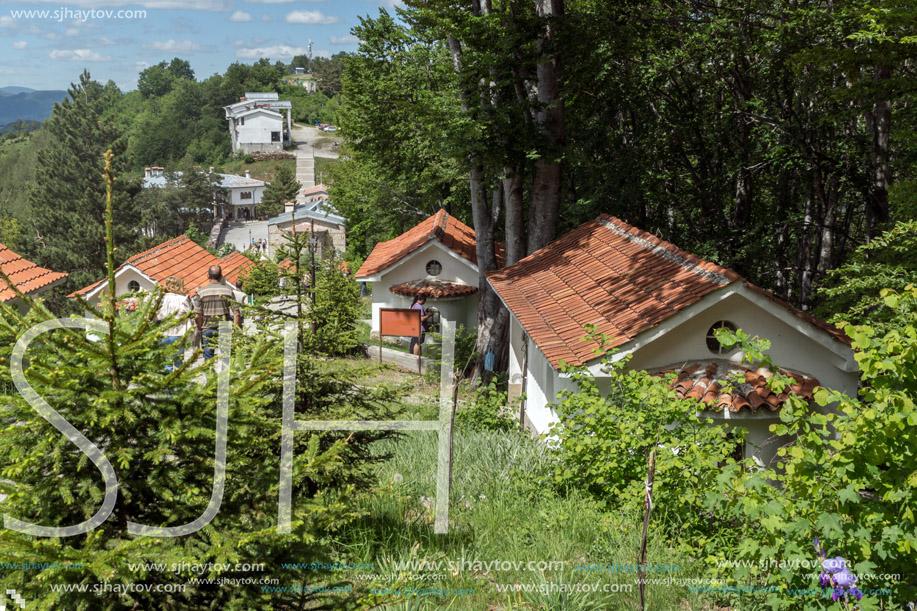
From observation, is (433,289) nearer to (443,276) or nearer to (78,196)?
(443,276)

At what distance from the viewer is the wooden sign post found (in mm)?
20547

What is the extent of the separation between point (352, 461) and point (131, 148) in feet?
444

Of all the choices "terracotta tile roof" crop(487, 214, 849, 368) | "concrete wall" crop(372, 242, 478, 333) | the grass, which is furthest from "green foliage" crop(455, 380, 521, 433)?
"concrete wall" crop(372, 242, 478, 333)

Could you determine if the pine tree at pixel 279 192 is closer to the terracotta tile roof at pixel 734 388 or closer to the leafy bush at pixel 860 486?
the terracotta tile roof at pixel 734 388

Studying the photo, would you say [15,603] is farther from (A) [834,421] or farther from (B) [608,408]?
(B) [608,408]

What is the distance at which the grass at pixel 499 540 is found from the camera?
557 cm

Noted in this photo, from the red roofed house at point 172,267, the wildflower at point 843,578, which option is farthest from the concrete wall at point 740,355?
the red roofed house at point 172,267

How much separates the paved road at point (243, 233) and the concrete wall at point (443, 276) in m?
45.7

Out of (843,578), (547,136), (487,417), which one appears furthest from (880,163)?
(843,578)

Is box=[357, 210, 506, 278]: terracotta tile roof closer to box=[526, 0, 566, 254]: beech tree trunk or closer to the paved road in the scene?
box=[526, 0, 566, 254]: beech tree trunk

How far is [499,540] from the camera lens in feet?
21.6

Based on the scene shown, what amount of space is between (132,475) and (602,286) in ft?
33.2

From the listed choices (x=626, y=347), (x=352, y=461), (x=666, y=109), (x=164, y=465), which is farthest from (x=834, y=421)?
(x=666, y=109)

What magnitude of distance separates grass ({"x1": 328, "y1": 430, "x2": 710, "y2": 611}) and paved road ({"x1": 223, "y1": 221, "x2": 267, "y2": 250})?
68.0 metres
